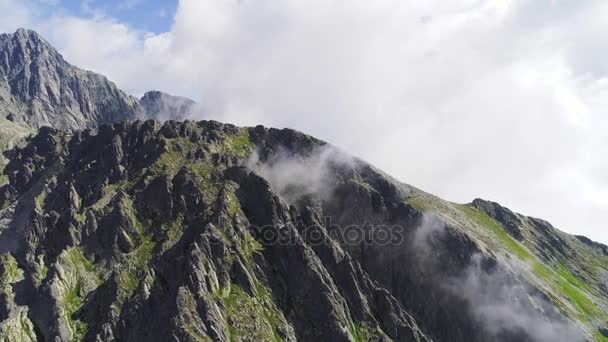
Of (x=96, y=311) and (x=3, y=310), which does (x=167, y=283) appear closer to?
(x=96, y=311)

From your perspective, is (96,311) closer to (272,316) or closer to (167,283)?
(167,283)

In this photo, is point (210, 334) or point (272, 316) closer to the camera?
point (210, 334)

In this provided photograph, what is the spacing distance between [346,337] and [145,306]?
7884 centimetres

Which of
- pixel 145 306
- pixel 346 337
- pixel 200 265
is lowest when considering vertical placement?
pixel 346 337

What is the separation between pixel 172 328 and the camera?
171875mm

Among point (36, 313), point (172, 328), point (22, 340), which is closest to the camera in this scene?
point (172, 328)

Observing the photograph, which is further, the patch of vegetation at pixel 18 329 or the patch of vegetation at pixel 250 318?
the patch of vegetation at pixel 250 318

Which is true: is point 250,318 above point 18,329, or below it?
below

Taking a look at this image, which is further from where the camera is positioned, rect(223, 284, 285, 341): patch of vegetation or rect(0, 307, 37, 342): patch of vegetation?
rect(223, 284, 285, 341): patch of vegetation

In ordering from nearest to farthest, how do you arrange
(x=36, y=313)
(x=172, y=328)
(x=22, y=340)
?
(x=172, y=328), (x=22, y=340), (x=36, y=313)

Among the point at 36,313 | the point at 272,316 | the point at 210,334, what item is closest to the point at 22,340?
the point at 36,313

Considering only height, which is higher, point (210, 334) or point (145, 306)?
point (145, 306)

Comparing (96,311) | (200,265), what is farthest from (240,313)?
(96,311)

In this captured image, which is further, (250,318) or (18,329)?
(250,318)
